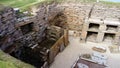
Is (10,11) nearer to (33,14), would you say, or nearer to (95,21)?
(33,14)

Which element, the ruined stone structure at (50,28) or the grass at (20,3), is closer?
the ruined stone structure at (50,28)

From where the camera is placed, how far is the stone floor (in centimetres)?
1481

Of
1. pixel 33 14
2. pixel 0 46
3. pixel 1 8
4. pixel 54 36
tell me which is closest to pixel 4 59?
pixel 0 46

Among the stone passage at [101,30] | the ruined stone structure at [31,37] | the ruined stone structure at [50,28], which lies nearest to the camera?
the ruined stone structure at [31,37]

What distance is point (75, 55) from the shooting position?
52.1 ft

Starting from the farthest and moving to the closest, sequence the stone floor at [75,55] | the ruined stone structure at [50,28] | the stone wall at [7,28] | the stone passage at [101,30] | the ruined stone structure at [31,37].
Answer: the stone passage at [101,30] → the stone floor at [75,55] → the ruined stone structure at [50,28] → the ruined stone structure at [31,37] → the stone wall at [7,28]

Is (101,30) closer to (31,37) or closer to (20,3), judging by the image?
(31,37)

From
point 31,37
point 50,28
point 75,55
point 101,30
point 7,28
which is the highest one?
point 7,28

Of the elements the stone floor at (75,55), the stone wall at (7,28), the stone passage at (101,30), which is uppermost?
the stone wall at (7,28)

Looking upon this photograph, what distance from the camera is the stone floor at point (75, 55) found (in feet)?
48.6

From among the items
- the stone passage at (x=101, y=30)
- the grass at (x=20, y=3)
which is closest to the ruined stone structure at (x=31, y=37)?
the grass at (x=20, y=3)

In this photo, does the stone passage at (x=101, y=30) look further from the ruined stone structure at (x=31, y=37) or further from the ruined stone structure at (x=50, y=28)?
the ruined stone structure at (x=31, y=37)

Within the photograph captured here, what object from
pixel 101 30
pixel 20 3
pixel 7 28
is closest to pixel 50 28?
pixel 20 3

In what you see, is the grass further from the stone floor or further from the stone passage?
the stone passage
